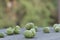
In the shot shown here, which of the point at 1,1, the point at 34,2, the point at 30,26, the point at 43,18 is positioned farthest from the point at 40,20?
the point at 30,26

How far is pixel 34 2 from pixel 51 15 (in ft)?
1.52

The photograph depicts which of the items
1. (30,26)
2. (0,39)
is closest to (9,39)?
(0,39)

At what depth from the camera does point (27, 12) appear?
3801 mm

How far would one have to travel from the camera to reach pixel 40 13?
3.78 meters

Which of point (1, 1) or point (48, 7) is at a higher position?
point (1, 1)

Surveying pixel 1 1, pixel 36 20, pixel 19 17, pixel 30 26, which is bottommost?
pixel 30 26

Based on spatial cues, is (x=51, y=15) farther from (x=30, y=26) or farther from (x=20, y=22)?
(x=30, y=26)

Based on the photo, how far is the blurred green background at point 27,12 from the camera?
3.74 m

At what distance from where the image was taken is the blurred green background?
12.3ft

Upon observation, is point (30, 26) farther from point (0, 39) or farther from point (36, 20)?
point (36, 20)

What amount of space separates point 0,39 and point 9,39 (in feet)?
0.14

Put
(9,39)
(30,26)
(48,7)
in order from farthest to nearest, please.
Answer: (48,7), (30,26), (9,39)

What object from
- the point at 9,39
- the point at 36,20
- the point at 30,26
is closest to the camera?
the point at 9,39

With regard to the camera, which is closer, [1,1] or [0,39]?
[0,39]
